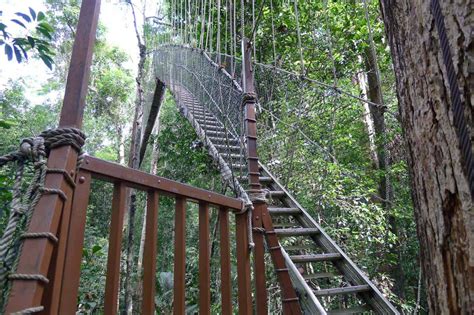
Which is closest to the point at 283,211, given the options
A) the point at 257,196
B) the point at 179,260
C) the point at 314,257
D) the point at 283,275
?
the point at 314,257

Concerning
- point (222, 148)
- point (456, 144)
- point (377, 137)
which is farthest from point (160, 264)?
point (456, 144)

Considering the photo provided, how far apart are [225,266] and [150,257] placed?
40 centimetres

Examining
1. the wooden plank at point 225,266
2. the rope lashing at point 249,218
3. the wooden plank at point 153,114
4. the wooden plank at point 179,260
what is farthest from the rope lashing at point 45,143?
the wooden plank at point 153,114

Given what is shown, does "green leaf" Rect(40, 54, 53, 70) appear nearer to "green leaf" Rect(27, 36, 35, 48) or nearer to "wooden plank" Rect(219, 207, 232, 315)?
"green leaf" Rect(27, 36, 35, 48)

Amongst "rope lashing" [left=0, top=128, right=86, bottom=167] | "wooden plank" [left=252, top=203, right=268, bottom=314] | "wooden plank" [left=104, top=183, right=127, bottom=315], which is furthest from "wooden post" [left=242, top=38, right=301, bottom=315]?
"rope lashing" [left=0, top=128, right=86, bottom=167]

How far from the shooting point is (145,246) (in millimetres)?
1021

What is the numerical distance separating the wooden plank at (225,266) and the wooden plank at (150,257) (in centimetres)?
37

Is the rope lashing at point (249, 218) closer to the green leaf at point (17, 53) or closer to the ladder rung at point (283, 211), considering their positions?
the ladder rung at point (283, 211)

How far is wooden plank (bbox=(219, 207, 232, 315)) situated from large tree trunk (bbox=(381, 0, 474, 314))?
0.77 meters

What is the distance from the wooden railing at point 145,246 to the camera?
0.75 metres

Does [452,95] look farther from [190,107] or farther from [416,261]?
[416,261]

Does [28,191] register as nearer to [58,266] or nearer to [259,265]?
[58,266]

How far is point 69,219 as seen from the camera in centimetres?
79

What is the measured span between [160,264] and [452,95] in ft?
21.4
